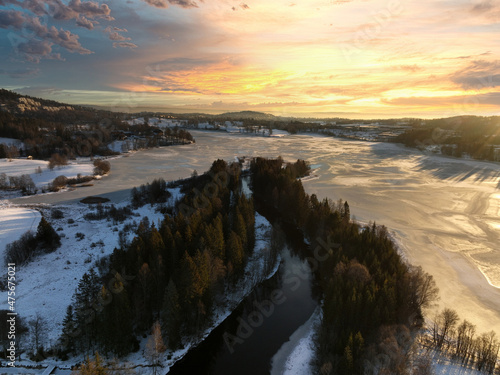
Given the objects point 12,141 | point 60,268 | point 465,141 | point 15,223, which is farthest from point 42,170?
point 465,141

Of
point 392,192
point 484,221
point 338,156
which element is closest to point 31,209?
point 392,192

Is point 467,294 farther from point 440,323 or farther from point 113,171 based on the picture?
point 113,171

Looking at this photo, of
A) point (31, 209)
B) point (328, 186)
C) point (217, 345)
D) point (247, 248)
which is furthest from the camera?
point (328, 186)

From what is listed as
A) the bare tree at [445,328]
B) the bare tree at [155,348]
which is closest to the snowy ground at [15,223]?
the bare tree at [155,348]

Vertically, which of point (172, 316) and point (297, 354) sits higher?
point (172, 316)

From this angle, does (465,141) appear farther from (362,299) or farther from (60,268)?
(60,268)
